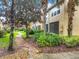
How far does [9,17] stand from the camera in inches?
535

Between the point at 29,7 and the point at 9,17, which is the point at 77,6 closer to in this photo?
the point at 29,7

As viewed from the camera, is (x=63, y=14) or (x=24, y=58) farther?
(x=63, y=14)

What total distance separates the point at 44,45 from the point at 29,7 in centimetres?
924

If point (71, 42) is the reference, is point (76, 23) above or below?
above

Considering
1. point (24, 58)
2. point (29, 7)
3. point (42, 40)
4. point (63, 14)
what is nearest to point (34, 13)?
point (29, 7)

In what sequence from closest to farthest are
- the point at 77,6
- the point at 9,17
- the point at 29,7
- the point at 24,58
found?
1. the point at 24,58
2. the point at 9,17
3. the point at 77,6
4. the point at 29,7

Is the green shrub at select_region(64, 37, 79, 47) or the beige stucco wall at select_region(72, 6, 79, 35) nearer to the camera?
the green shrub at select_region(64, 37, 79, 47)

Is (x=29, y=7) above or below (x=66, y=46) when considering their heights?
above

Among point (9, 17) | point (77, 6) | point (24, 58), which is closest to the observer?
point (24, 58)

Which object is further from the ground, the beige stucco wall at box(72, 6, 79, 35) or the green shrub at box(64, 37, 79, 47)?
the beige stucco wall at box(72, 6, 79, 35)

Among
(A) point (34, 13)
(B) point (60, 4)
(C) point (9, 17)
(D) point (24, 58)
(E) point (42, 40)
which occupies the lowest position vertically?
(D) point (24, 58)

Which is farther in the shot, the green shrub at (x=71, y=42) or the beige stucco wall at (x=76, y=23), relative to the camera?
the beige stucco wall at (x=76, y=23)

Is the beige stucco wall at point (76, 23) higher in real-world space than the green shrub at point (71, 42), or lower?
higher

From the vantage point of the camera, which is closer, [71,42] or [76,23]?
[71,42]
